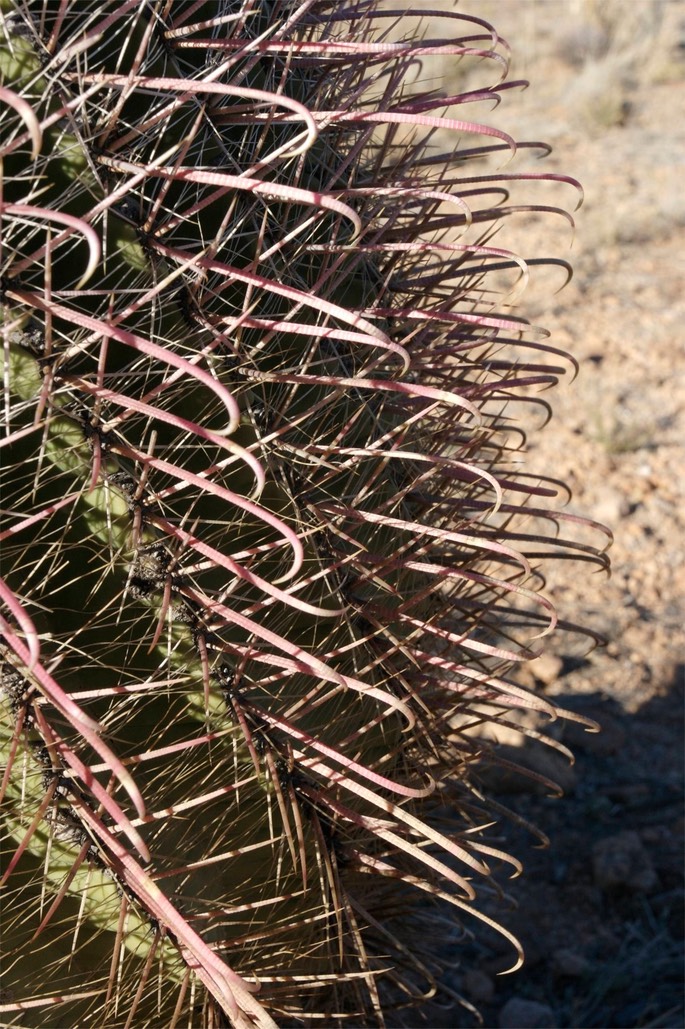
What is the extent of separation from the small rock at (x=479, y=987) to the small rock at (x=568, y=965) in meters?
0.12

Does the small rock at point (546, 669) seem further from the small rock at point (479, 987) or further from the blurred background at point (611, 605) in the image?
the small rock at point (479, 987)

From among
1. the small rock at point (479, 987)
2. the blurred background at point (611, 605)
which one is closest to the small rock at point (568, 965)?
the blurred background at point (611, 605)

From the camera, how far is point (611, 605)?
292 centimetres

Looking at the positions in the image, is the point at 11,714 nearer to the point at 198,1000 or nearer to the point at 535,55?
the point at 198,1000

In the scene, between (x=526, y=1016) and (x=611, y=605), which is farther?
(x=611, y=605)

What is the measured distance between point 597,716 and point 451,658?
47.0 inches

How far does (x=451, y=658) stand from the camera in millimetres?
1535

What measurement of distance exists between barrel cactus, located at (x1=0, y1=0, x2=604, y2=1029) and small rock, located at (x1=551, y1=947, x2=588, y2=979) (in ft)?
2.59

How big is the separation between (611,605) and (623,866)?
85 centimetres

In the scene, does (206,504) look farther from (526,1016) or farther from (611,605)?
(611,605)

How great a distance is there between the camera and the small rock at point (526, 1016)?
6.38 ft

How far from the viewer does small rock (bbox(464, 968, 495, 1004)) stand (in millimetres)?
2070

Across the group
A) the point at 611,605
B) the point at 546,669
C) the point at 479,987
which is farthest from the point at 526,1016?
the point at 611,605

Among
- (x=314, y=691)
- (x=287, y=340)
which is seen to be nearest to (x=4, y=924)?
(x=314, y=691)
